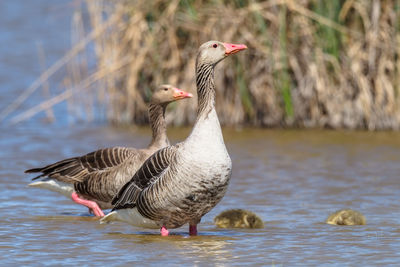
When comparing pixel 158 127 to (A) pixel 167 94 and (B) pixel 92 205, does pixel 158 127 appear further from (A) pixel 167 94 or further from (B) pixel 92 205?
(B) pixel 92 205

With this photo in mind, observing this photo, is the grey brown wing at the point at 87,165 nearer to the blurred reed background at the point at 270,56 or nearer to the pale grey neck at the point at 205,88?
the pale grey neck at the point at 205,88

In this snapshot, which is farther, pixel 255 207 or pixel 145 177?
pixel 255 207

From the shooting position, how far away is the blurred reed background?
15.7 metres

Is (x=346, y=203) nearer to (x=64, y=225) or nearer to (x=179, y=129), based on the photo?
(x=64, y=225)

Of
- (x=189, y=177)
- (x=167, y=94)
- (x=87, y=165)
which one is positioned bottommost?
(x=189, y=177)

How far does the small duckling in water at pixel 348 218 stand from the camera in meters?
9.50

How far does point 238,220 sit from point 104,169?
187 centimetres

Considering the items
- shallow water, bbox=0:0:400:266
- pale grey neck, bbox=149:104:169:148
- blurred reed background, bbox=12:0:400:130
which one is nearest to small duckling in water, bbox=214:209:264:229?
shallow water, bbox=0:0:400:266

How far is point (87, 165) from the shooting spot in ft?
35.6

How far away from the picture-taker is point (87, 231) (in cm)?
951

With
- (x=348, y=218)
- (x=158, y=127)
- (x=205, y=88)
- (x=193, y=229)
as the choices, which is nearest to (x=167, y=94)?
(x=158, y=127)

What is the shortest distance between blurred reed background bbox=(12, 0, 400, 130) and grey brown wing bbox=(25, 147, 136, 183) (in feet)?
17.3

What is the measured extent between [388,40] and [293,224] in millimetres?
6766

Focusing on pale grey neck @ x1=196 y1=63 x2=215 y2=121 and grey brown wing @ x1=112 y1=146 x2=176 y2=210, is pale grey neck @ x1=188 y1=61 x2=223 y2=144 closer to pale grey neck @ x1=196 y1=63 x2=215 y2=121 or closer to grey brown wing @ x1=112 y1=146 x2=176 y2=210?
pale grey neck @ x1=196 y1=63 x2=215 y2=121
